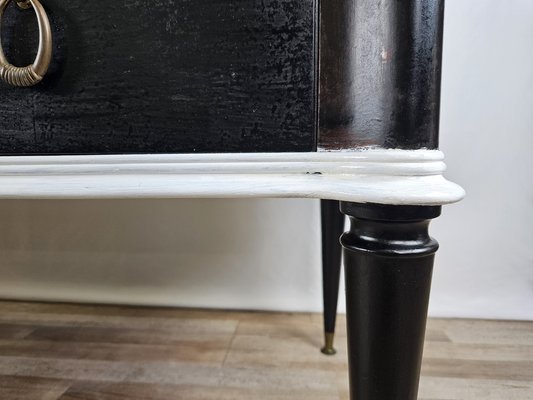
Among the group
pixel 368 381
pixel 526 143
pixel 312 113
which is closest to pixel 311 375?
pixel 368 381

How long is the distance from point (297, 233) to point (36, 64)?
0.68 m

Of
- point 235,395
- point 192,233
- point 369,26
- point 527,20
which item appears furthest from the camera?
point 192,233

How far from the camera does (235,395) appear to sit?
0.62 metres

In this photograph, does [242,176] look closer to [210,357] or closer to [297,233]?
[210,357]

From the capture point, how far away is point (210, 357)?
0.73 m

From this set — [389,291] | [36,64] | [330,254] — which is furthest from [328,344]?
[36,64]

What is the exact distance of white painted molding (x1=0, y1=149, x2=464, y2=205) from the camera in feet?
0.99

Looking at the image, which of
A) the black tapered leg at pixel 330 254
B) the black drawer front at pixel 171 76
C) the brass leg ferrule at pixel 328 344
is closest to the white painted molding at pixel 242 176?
the black drawer front at pixel 171 76

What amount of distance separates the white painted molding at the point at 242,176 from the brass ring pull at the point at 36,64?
6cm

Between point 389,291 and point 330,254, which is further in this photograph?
point 330,254

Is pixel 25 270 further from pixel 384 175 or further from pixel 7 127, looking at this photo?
pixel 384 175

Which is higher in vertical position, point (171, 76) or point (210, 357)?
point (171, 76)

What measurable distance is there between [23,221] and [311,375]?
2.50 ft

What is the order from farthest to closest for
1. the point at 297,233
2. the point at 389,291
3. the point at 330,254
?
1. the point at 297,233
2. the point at 330,254
3. the point at 389,291
